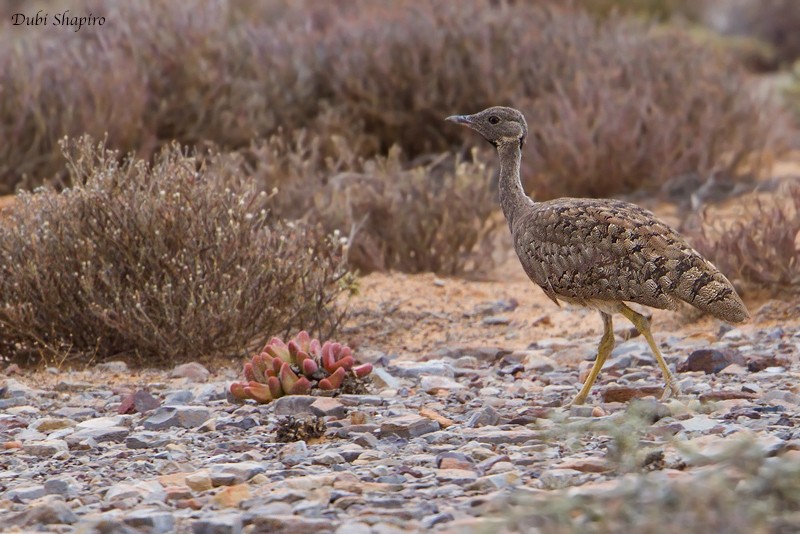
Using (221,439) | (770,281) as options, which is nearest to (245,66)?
(770,281)

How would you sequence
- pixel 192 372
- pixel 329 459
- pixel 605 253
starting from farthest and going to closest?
pixel 192 372 < pixel 605 253 < pixel 329 459

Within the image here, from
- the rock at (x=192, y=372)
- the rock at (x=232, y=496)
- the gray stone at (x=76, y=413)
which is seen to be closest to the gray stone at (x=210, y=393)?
the rock at (x=192, y=372)

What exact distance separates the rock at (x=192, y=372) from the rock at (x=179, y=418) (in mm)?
947

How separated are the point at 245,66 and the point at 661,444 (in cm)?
728

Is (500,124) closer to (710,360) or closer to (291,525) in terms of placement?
(710,360)

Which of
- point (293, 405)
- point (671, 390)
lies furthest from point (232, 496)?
point (671, 390)

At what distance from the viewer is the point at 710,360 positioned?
5.44 metres

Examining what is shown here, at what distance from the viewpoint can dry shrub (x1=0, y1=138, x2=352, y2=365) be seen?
19.7 ft

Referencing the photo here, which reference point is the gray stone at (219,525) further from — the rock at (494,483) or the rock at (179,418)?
the rock at (179,418)

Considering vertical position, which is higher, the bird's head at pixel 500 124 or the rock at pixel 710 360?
the bird's head at pixel 500 124

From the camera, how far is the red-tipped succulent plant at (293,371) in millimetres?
5074

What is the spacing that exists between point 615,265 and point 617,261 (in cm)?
2

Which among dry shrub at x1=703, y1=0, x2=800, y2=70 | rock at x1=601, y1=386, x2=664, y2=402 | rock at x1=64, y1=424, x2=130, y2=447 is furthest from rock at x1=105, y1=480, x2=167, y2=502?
dry shrub at x1=703, y1=0, x2=800, y2=70

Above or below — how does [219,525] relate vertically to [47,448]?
above
